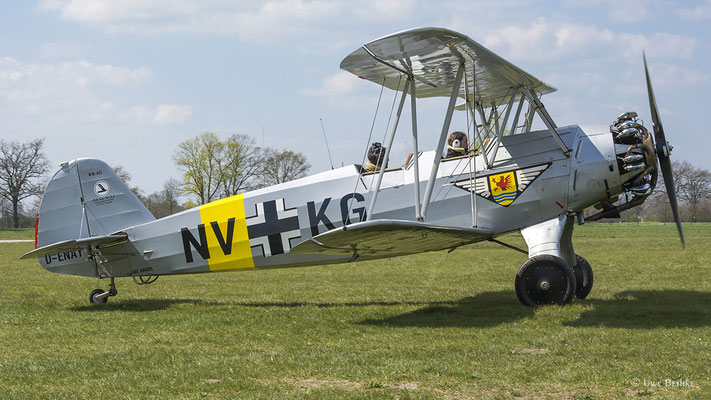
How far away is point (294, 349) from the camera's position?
6359 mm

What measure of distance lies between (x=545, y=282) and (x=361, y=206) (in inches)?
106

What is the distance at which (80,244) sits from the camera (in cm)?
957

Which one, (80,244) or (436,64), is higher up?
(436,64)

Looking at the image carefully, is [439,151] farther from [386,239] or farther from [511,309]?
[511,309]

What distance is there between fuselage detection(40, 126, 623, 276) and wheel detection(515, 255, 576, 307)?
783 millimetres

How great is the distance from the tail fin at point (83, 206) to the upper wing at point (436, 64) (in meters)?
4.69

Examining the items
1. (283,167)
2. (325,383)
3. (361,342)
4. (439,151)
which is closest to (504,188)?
(439,151)

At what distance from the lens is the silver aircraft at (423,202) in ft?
25.2

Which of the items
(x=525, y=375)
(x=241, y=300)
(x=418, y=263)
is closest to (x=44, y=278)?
(x=241, y=300)

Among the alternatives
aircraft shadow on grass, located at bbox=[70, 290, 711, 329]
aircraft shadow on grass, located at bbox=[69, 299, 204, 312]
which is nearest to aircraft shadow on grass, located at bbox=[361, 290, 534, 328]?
aircraft shadow on grass, located at bbox=[70, 290, 711, 329]

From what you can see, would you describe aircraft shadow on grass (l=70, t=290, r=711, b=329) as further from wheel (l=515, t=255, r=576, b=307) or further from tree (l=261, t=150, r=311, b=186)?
tree (l=261, t=150, r=311, b=186)

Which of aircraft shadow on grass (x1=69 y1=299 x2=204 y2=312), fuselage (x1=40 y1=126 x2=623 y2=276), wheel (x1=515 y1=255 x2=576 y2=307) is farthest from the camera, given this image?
aircraft shadow on grass (x1=69 y1=299 x2=204 y2=312)

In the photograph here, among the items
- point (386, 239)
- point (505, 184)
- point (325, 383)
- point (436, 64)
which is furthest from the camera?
point (436, 64)

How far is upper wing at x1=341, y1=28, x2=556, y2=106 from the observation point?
283 inches
